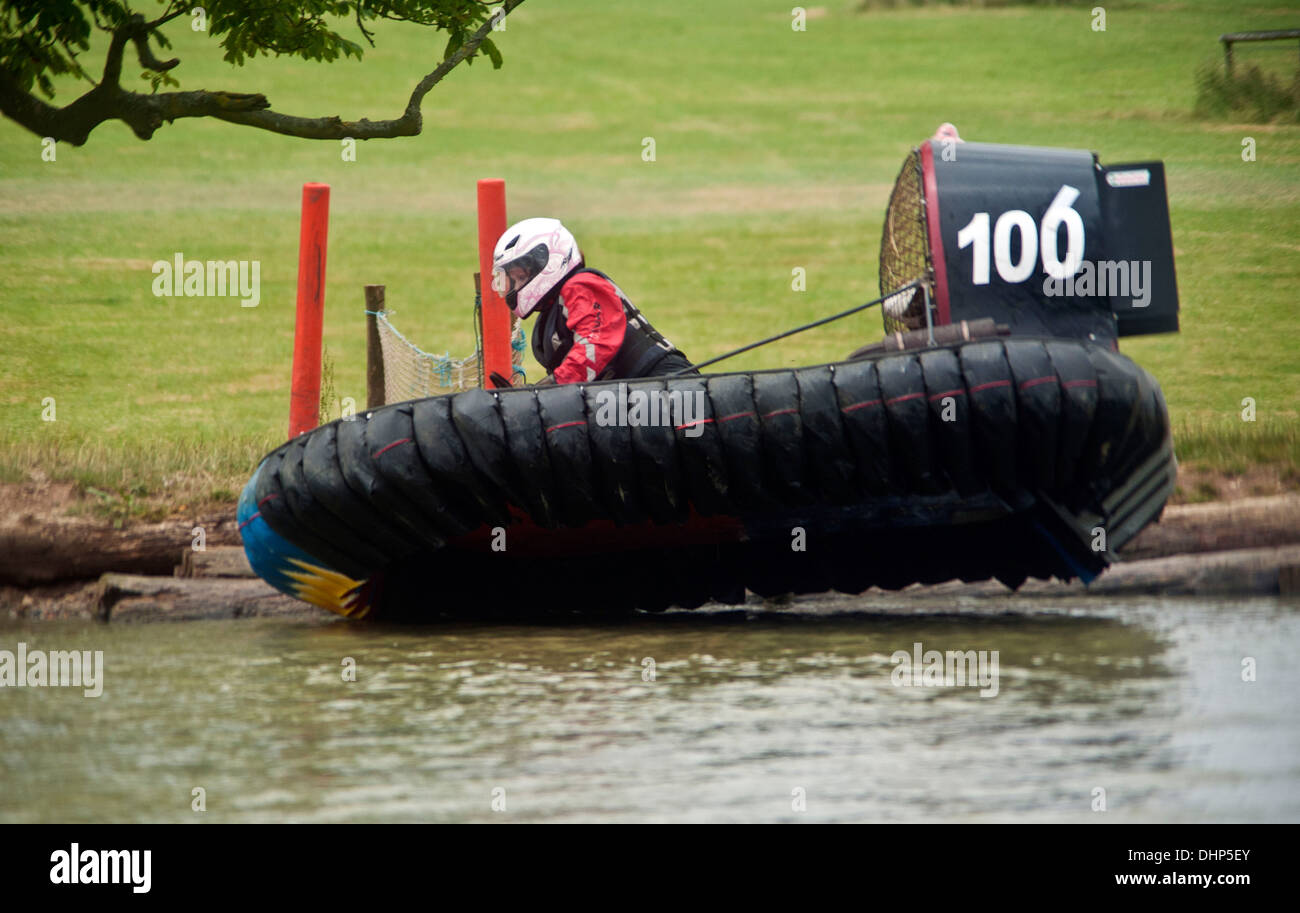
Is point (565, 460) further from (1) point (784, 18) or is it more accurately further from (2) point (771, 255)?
(1) point (784, 18)

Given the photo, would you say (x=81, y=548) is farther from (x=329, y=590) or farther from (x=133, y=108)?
(x=133, y=108)

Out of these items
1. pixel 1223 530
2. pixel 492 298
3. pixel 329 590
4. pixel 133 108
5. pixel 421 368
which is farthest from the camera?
pixel 421 368

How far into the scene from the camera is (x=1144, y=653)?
5168mm

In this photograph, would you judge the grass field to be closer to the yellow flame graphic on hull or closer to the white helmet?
the yellow flame graphic on hull

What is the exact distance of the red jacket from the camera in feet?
19.5

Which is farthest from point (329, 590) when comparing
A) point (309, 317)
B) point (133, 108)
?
point (133, 108)

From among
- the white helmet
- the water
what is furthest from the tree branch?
the water

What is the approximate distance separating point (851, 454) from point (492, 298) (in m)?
2.38

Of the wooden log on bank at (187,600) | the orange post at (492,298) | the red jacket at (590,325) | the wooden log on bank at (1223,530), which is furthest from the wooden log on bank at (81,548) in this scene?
the wooden log on bank at (1223,530)

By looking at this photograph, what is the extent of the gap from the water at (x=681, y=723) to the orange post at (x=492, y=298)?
1.71m

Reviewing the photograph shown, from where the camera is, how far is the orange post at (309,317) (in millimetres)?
7238

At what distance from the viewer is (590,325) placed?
19.7ft
